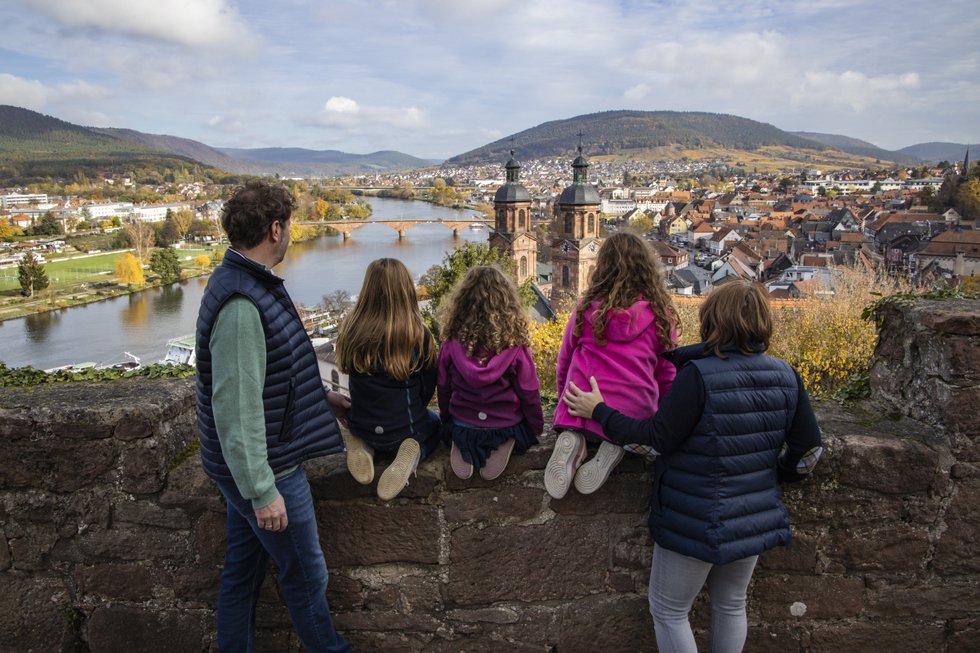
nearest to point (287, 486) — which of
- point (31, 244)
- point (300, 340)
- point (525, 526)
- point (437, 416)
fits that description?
point (300, 340)

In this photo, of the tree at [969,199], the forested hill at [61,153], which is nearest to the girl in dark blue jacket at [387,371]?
the tree at [969,199]

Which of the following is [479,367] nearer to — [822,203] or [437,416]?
[437,416]

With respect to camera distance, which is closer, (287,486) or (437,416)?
(287,486)

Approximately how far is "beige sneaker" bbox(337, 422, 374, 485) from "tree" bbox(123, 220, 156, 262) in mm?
56321

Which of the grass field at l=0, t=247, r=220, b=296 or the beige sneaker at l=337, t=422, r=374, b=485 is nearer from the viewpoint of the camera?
the beige sneaker at l=337, t=422, r=374, b=485

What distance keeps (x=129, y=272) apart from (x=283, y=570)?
155ft

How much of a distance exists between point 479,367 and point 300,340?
0.45m

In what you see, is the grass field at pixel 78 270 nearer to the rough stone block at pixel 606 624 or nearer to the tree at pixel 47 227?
the tree at pixel 47 227

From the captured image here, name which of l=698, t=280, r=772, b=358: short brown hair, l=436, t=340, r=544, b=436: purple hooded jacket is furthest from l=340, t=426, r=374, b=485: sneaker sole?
l=698, t=280, r=772, b=358: short brown hair

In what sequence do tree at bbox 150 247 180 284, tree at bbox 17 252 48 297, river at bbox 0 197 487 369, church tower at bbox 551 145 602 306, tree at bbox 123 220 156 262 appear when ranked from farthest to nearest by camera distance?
tree at bbox 123 220 156 262
tree at bbox 150 247 180 284
tree at bbox 17 252 48 297
church tower at bbox 551 145 602 306
river at bbox 0 197 487 369

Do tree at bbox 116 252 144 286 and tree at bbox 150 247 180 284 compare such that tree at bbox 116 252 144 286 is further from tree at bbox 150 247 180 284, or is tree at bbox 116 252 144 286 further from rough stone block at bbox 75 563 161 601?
rough stone block at bbox 75 563 161 601

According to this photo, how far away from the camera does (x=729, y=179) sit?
13250cm

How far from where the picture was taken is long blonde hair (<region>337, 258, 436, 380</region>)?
5.70 ft

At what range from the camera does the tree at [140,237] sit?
53.5 metres
